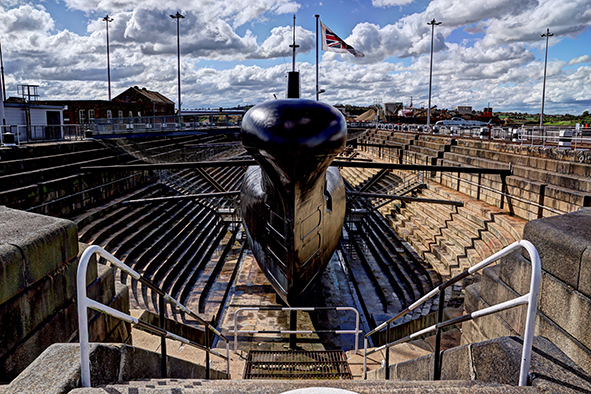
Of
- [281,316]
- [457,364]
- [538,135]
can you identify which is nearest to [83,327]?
[457,364]

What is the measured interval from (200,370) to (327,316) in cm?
895

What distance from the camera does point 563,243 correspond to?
3.49m

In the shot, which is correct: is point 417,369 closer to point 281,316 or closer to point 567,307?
point 567,307

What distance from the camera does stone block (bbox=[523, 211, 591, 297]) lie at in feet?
10.8

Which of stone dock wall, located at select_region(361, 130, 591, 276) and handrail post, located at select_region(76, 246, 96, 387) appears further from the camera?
stone dock wall, located at select_region(361, 130, 591, 276)

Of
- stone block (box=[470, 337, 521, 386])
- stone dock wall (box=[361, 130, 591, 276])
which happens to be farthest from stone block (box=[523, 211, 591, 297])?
stone dock wall (box=[361, 130, 591, 276])

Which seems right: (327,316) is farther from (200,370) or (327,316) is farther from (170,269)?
(200,370)

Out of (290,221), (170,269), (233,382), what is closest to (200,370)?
(233,382)

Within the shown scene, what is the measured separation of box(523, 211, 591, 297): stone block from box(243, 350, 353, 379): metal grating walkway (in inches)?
183

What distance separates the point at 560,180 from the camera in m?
12.5

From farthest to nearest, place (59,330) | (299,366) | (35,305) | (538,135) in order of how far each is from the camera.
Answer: (538,135)
(299,366)
(59,330)
(35,305)

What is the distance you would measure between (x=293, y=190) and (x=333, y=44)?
793 inches

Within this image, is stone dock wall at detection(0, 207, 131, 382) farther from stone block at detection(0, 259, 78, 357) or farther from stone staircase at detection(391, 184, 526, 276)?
stone staircase at detection(391, 184, 526, 276)

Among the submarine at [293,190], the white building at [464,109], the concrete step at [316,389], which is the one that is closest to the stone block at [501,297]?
the concrete step at [316,389]
